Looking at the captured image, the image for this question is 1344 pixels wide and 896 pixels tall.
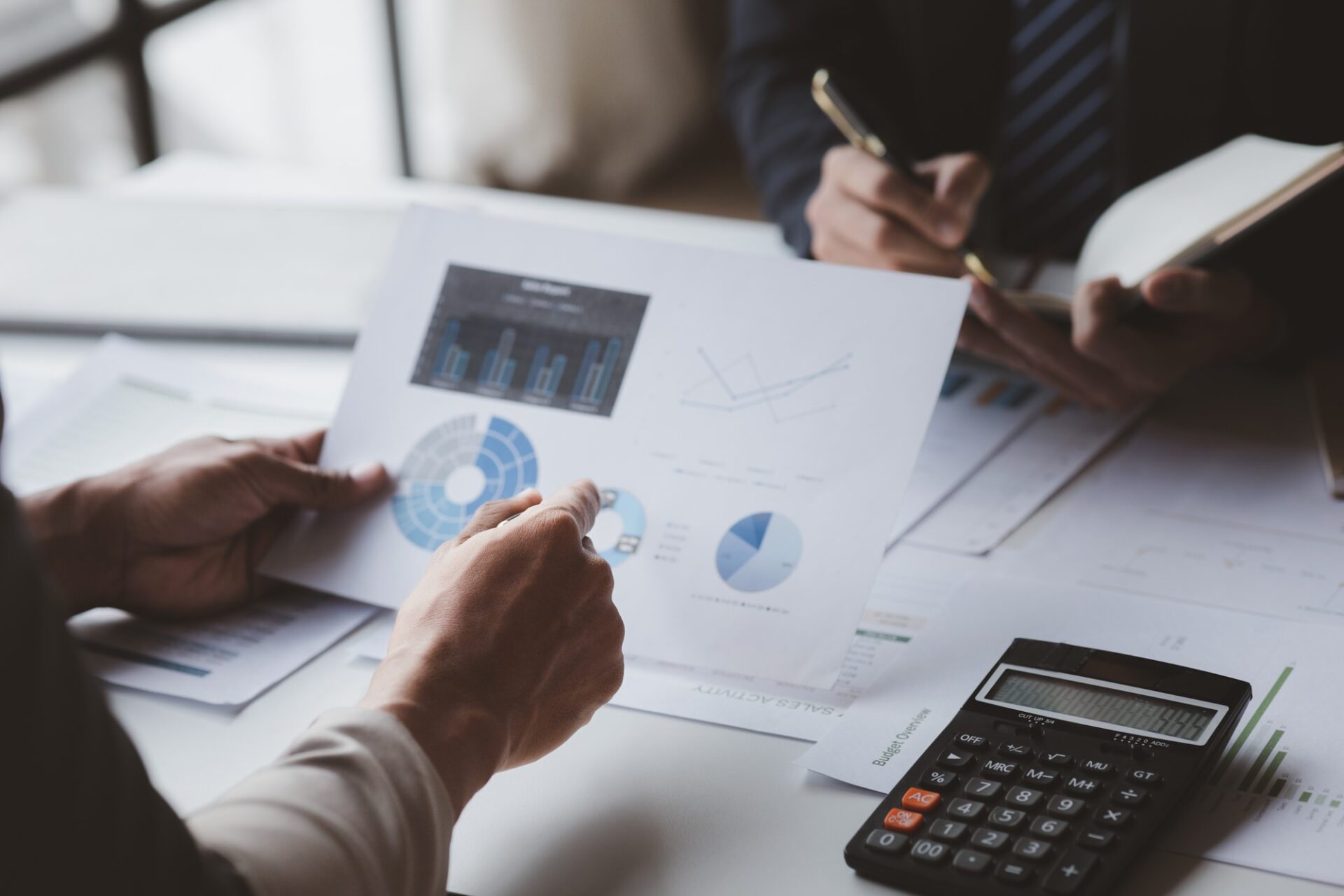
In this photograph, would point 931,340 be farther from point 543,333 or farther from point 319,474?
point 319,474

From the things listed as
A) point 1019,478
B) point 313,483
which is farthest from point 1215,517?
point 313,483

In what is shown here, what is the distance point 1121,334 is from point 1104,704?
41cm

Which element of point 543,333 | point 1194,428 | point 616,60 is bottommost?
point 616,60

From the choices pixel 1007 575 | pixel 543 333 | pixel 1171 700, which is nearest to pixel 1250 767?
pixel 1171 700

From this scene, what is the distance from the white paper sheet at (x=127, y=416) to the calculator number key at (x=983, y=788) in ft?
2.14

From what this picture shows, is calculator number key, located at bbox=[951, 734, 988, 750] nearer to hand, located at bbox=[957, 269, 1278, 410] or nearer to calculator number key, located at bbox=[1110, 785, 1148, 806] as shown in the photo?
calculator number key, located at bbox=[1110, 785, 1148, 806]

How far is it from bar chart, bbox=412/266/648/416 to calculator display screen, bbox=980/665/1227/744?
0.32 meters

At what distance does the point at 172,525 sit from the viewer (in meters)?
0.80

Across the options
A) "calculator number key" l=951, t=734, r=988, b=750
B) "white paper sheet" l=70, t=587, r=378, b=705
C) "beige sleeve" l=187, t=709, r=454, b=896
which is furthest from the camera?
"white paper sheet" l=70, t=587, r=378, b=705

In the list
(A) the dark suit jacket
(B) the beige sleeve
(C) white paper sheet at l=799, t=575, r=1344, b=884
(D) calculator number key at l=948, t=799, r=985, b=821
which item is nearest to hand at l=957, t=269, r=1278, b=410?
(A) the dark suit jacket

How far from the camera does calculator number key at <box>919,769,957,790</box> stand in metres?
0.59

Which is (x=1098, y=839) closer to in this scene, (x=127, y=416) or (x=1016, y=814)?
(x=1016, y=814)

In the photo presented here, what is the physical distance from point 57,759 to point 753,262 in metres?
0.55

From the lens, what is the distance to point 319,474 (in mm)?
828
